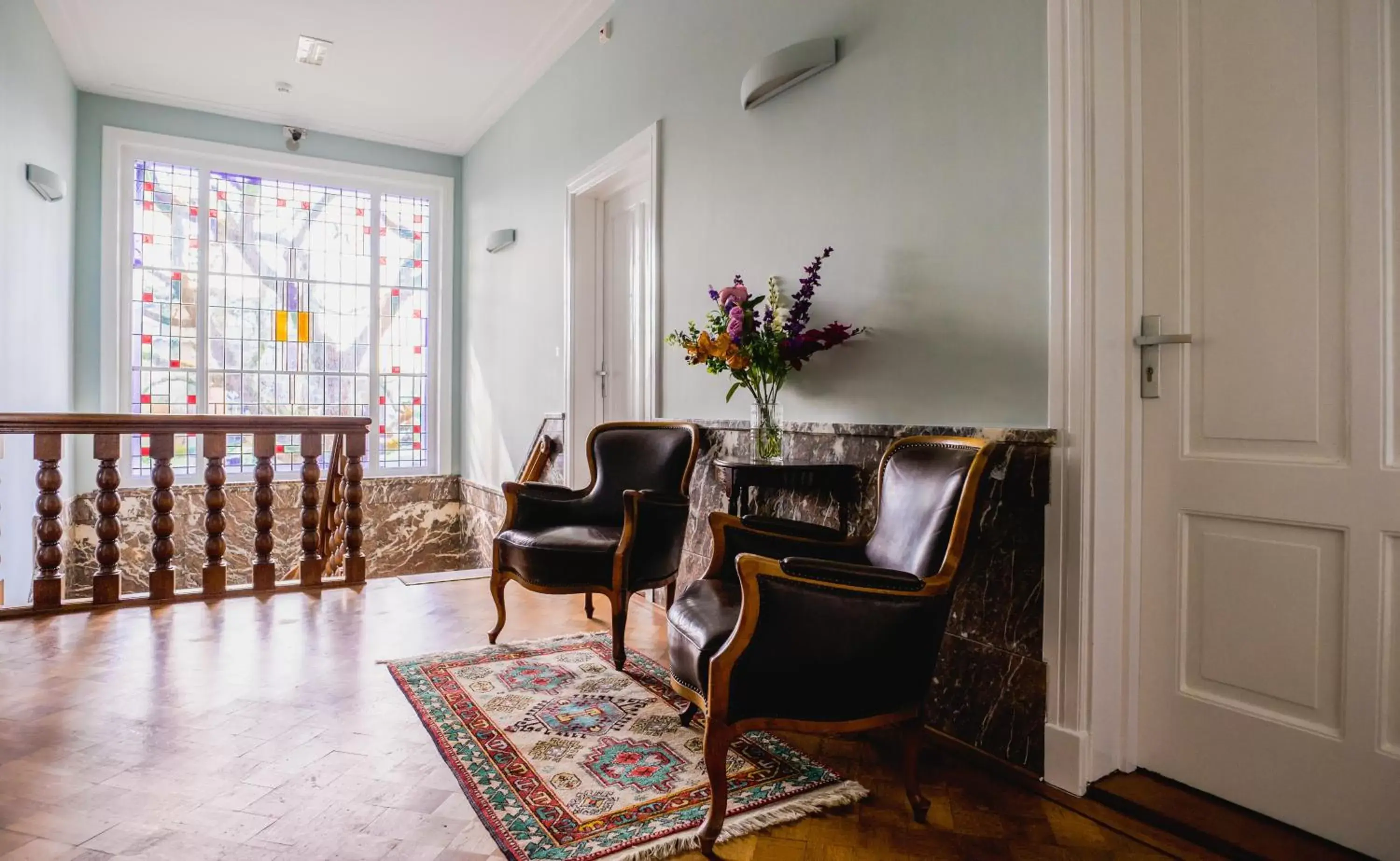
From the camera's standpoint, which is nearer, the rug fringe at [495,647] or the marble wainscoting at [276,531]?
the rug fringe at [495,647]

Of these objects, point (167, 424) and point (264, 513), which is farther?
point (264, 513)

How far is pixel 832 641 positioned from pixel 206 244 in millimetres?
6392

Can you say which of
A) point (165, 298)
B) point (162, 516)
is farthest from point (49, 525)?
point (165, 298)

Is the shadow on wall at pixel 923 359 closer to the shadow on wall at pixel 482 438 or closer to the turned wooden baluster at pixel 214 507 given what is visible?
the turned wooden baluster at pixel 214 507

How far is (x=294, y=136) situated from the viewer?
639 cm

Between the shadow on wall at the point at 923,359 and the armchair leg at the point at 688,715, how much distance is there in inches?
43.8

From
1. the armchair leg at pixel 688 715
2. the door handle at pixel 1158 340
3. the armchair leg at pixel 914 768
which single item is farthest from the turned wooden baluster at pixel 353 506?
the door handle at pixel 1158 340

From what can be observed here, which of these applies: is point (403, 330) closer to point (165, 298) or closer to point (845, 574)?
point (165, 298)

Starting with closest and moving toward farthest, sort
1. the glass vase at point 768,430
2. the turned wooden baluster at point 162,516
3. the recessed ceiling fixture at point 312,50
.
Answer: the glass vase at point 768,430 < the turned wooden baluster at point 162,516 < the recessed ceiling fixture at point 312,50

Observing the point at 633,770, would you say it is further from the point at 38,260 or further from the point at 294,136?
the point at 294,136

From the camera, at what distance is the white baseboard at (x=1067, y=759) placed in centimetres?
199

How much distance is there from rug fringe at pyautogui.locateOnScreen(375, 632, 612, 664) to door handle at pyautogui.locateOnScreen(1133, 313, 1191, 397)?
2231mm

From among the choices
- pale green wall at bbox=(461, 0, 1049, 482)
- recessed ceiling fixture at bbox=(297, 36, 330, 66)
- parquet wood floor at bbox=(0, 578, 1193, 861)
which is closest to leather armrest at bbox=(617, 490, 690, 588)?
parquet wood floor at bbox=(0, 578, 1193, 861)

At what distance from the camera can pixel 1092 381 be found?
6.52 feet
